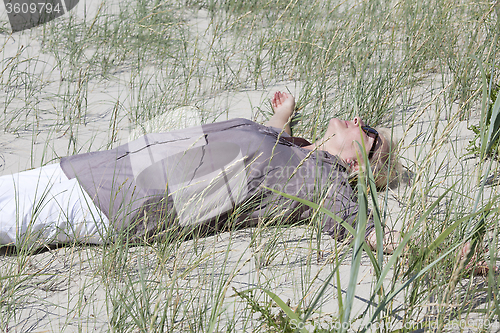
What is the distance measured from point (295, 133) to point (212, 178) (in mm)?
1104

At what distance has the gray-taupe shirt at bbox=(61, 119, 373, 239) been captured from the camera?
1946mm

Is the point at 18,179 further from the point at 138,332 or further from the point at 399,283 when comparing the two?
the point at 399,283

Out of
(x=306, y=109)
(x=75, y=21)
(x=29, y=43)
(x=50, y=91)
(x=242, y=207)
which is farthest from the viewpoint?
(x=75, y=21)

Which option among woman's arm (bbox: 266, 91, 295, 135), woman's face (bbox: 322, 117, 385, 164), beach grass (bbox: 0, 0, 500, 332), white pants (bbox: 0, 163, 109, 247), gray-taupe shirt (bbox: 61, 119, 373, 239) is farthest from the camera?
woman's arm (bbox: 266, 91, 295, 135)

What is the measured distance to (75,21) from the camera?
4.48m

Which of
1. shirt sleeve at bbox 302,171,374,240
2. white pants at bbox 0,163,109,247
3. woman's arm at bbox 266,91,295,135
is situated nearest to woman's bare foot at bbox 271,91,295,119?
woman's arm at bbox 266,91,295,135

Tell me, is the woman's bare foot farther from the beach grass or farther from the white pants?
the white pants

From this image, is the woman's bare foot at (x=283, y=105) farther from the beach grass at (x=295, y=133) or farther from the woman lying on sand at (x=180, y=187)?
the woman lying on sand at (x=180, y=187)

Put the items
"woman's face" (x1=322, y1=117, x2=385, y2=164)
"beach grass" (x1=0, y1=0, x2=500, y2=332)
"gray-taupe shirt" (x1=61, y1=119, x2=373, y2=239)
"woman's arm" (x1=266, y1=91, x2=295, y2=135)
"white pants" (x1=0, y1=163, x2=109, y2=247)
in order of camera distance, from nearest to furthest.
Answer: "beach grass" (x1=0, y1=0, x2=500, y2=332) < "white pants" (x1=0, y1=163, x2=109, y2=247) < "gray-taupe shirt" (x1=61, y1=119, x2=373, y2=239) < "woman's face" (x1=322, y1=117, x2=385, y2=164) < "woman's arm" (x1=266, y1=91, x2=295, y2=135)

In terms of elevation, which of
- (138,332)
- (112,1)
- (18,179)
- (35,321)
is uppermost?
(112,1)

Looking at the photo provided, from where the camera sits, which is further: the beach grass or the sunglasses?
the sunglasses

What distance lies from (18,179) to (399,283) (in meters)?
1.70

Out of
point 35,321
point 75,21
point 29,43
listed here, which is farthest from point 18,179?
point 75,21

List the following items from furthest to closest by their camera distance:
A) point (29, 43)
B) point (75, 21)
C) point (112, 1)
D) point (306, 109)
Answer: point (112, 1), point (75, 21), point (29, 43), point (306, 109)
